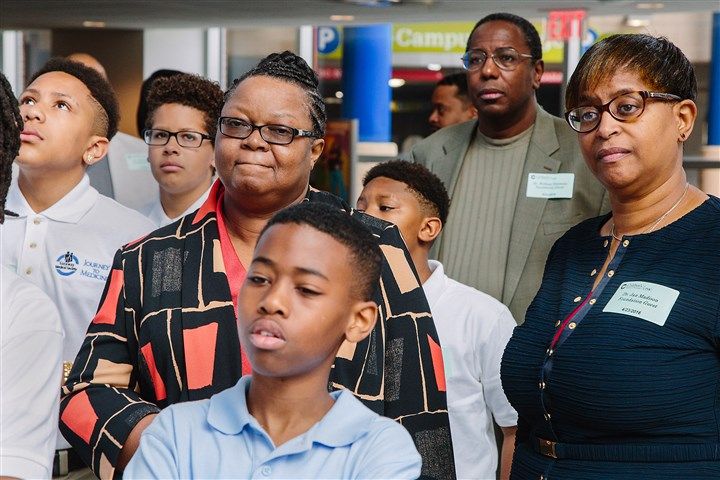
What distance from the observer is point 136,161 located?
5199 millimetres

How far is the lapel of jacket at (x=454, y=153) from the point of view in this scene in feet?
13.9

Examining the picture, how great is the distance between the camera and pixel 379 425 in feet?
6.35

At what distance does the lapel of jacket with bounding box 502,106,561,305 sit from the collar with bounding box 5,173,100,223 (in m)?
1.48

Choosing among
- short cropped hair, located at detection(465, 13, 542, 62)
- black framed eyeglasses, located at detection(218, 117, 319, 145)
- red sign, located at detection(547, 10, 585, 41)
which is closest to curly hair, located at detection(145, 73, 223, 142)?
short cropped hair, located at detection(465, 13, 542, 62)

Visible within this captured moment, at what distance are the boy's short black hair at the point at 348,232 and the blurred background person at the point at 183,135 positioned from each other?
7.10 feet

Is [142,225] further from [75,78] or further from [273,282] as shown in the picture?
[273,282]

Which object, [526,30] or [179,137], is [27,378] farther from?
[526,30]

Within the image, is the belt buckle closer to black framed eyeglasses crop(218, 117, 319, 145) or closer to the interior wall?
black framed eyeglasses crop(218, 117, 319, 145)

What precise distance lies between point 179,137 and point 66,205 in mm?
844

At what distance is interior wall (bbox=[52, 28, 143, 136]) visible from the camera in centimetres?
910

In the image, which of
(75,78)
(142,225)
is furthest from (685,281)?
(75,78)

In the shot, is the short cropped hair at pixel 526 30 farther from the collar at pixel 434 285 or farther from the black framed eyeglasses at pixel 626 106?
the black framed eyeglasses at pixel 626 106

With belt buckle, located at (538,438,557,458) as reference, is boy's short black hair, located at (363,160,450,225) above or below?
above

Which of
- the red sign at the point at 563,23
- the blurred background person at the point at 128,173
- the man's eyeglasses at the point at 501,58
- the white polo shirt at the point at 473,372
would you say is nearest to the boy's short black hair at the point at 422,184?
the white polo shirt at the point at 473,372
